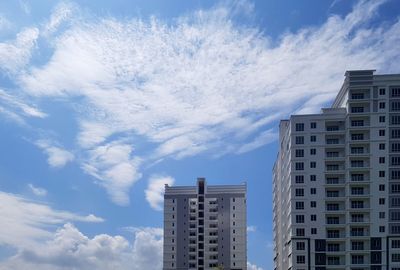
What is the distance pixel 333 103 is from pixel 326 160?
45.4 ft

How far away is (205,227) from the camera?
11906 centimetres

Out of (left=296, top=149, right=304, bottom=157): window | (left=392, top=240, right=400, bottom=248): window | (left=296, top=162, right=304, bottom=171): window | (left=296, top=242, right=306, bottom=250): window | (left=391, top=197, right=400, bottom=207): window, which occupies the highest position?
(left=296, top=149, right=304, bottom=157): window

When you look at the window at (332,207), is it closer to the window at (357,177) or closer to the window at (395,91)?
the window at (357,177)

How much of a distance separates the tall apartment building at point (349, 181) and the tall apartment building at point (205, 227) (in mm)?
41353

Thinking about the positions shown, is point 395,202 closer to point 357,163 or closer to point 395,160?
point 395,160

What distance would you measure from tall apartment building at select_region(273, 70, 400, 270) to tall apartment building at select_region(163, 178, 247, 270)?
4135cm

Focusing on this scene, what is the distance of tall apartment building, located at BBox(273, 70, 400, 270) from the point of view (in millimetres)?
71500

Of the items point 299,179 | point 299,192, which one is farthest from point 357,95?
point 299,192

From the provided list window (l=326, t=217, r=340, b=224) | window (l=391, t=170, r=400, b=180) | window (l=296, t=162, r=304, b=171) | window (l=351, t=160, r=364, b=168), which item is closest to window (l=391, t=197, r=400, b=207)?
window (l=391, t=170, r=400, b=180)

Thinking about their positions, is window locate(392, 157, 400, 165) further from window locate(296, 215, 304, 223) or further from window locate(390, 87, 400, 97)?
window locate(296, 215, 304, 223)

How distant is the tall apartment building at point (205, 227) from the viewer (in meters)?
118

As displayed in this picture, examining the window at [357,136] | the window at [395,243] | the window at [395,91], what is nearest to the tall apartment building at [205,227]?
Answer: the window at [357,136]

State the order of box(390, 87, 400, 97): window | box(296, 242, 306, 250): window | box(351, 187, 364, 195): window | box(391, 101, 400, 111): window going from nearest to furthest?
box(391, 101, 400, 111): window, box(390, 87, 400, 97): window, box(351, 187, 364, 195): window, box(296, 242, 306, 250): window

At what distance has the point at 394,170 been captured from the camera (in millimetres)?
72312
